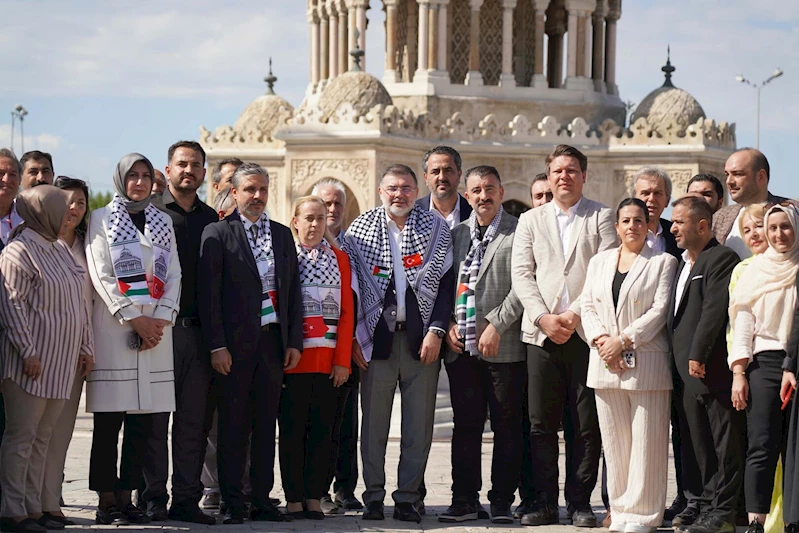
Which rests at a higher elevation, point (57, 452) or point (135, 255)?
point (135, 255)

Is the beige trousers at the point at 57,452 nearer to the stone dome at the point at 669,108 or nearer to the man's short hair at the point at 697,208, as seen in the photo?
the man's short hair at the point at 697,208

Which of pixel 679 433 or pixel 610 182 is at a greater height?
pixel 610 182

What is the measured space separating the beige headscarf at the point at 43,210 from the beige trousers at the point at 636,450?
3341 mm

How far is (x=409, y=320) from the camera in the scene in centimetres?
857

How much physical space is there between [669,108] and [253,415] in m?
27.6

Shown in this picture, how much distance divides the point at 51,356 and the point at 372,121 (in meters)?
21.4

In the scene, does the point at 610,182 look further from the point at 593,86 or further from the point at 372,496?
the point at 372,496

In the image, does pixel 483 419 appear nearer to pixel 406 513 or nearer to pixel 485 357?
pixel 485 357

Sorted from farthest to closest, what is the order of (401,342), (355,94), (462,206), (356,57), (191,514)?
(356,57) < (355,94) < (462,206) < (401,342) < (191,514)

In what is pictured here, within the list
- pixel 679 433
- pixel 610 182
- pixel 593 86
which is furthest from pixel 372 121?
pixel 679 433

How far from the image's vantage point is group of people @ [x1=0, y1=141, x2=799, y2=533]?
766 centimetres

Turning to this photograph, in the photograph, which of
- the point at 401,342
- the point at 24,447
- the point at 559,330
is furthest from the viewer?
the point at 401,342

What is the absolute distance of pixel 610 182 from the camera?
32.7 m

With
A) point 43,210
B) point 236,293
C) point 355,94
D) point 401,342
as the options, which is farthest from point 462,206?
point 355,94
